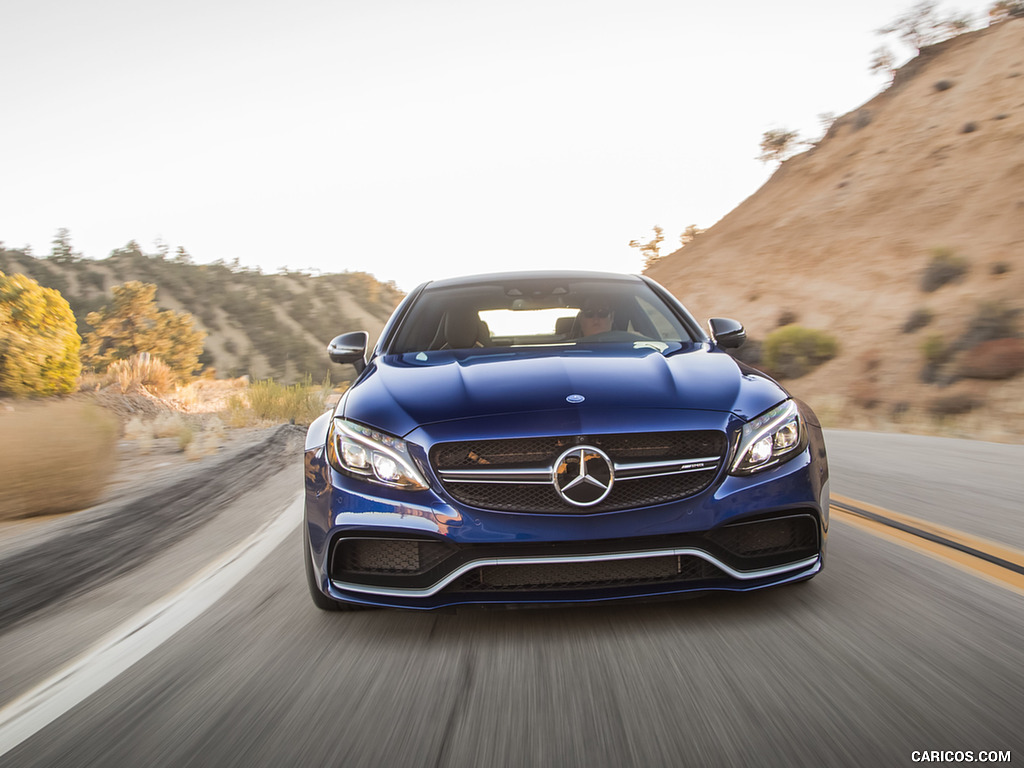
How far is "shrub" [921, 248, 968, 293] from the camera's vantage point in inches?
1081

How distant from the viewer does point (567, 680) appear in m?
2.61

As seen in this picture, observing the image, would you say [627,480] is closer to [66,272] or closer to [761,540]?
[761,540]

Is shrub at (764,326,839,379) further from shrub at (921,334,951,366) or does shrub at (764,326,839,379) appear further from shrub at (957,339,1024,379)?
shrub at (957,339,1024,379)

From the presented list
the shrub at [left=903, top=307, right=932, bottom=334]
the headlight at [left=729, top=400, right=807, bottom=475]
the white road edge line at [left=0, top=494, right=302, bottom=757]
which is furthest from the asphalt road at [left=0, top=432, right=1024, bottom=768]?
the shrub at [left=903, top=307, right=932, bottom=334]

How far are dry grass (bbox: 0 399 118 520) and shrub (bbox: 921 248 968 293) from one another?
27.0 meters

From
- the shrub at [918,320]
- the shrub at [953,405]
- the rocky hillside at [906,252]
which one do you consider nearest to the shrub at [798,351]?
the rocky hillside at [906,252]

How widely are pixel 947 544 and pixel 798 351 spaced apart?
2324cm

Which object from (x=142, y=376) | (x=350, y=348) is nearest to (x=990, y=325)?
(x=350, y=348)

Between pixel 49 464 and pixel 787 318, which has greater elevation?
pixel 49 464

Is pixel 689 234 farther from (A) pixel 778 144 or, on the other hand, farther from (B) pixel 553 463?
(B) pixel 553 463

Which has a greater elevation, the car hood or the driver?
the driver

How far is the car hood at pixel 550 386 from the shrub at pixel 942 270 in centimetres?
2671

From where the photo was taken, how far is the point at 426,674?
2727mm

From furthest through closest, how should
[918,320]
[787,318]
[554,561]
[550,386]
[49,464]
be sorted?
[787,318] → [918,320] → [49,464] → [550,386] → [554,561]
